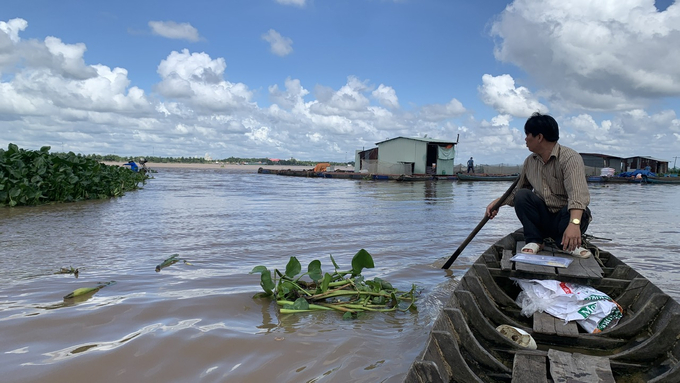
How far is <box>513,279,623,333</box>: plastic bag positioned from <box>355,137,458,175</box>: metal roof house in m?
31.2

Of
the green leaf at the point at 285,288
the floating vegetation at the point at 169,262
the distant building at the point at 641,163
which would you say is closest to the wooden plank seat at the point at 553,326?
the green leaf at the point at 285,288

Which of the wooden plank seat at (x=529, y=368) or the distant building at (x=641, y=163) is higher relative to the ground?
the distant building at (x=641, y=163)

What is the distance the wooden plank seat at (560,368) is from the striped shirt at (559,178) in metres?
1.47

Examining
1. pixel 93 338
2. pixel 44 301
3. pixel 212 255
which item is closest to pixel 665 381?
pixel 93 338

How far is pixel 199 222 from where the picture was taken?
936 cm

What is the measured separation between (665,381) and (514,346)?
0.77 m

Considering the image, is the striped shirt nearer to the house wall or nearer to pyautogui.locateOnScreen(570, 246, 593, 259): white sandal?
pyautogui.locateOnScreen(570, 246, 593, 259): white sandal

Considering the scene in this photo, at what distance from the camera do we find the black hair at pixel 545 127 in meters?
3.89

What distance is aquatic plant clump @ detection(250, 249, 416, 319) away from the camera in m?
3.79

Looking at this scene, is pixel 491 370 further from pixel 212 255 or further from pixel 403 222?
pixel 403 222

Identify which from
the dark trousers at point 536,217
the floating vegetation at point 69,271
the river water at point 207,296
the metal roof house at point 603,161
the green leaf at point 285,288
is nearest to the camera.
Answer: the river water at point 207,296

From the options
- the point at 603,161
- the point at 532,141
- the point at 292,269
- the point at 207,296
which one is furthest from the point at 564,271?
the point at 603,161

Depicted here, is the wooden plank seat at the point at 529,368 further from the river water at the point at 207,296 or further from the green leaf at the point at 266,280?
the green leaf at the point at 266,280

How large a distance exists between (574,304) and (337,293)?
1879mm
